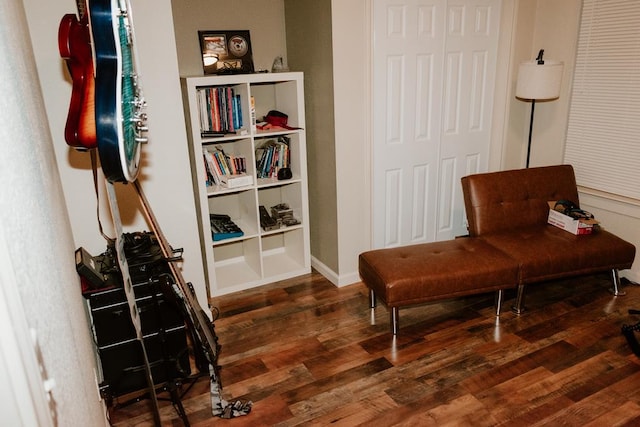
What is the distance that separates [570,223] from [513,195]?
40cm

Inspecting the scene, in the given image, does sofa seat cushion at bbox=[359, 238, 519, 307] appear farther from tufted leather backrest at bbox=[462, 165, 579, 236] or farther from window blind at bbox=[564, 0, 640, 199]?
window blind at bbox=[564, 0, 640, 199]

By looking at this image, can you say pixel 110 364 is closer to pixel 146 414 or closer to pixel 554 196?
pixel 146 414

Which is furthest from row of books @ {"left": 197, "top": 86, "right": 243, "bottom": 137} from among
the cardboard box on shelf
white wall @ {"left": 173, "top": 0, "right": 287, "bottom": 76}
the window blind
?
the window blind

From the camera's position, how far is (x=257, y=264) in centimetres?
356

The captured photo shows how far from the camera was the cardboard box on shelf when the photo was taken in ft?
10.2

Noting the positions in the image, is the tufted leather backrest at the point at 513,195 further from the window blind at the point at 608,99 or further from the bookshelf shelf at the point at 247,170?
the bookshelf shelf at the point at 247,170

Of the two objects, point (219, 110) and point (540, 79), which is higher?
point (540, 79)

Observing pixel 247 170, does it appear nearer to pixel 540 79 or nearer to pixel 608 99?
pixel 540 79

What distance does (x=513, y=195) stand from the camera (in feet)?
10.9

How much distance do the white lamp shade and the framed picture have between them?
191 centimetres

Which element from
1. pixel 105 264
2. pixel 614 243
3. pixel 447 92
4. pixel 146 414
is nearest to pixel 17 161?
pixel 105 264

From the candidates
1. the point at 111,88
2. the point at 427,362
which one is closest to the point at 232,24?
the point at 111,88

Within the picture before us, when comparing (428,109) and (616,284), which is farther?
(428,109)

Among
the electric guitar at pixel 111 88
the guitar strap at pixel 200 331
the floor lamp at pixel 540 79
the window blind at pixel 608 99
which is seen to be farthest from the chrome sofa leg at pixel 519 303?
the electric guitar at pixel 111 88
